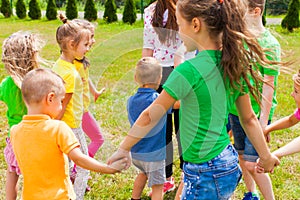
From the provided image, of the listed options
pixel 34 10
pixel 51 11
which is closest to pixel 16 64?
pixel 51 11

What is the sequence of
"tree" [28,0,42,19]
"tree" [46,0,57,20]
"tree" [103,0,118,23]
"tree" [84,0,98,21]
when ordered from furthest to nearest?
1. "tree" [28,0,42,19]
2. "tree" [46,0,57,20]
3. "tree" [84,0,98,21]
4. "tree" [103,0,118,23]

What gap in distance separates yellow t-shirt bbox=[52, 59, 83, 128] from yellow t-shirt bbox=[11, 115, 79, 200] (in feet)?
2.57

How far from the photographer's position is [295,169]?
13.9 ft

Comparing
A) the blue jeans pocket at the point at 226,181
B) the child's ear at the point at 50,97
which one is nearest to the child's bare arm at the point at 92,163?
the child's ear at the point at 50,97

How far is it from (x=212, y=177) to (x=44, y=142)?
2.78 feet

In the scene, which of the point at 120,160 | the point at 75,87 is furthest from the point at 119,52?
the point at 120,160

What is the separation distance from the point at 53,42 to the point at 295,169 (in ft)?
28.3

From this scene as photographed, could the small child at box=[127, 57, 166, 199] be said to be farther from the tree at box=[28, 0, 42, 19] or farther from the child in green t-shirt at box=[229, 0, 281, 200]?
the tree at box=[28, 0, 42, 19]

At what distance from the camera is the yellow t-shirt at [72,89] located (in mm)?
3080

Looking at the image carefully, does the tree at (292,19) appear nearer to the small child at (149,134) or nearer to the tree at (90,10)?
the tree at (90,10)

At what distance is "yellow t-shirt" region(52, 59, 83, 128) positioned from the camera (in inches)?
121

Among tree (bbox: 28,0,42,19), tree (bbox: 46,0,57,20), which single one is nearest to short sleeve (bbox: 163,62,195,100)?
tree (bbox: 46,0,57,20)

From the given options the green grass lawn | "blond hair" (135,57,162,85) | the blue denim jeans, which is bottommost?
the green grass lawn

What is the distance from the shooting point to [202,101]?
2.18 meters
